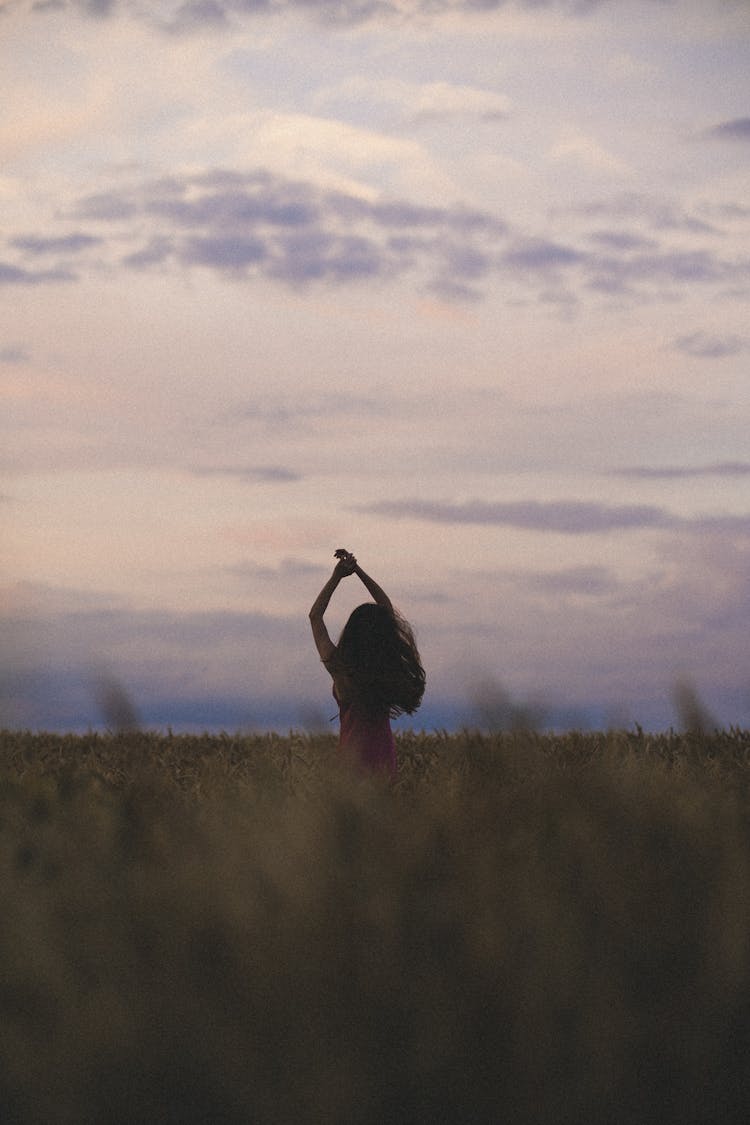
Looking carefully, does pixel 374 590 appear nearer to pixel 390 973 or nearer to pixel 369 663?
pixel 369 663

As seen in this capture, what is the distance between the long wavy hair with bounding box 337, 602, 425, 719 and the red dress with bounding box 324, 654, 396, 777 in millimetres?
41

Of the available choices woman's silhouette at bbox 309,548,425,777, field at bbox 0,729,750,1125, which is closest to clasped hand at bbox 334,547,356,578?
woman's silhouette at bbox 309,548,425,777

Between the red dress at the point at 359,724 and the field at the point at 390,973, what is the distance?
3841 mm

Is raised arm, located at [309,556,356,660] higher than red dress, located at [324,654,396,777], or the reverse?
raised arm, located at [309,556,356,660]

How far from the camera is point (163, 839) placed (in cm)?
286

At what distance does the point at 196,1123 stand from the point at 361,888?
1.66 ft

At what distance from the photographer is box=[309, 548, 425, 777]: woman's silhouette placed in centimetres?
661

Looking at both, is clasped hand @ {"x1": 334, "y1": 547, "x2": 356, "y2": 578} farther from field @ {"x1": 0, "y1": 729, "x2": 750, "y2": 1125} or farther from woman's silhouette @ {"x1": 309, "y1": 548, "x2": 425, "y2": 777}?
field @ {"x1": 0, "y1": 729, "x2": 750, "y2": 1125}

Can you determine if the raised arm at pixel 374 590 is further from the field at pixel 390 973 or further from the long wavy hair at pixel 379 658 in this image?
the field at pixel 390 973

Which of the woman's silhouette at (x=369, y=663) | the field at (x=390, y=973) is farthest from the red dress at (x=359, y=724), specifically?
the field at (x=390, y=973)

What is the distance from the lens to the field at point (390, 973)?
179 cm

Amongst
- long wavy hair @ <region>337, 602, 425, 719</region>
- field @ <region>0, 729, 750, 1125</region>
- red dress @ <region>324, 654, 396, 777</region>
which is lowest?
field @ <region>0, 729, 750, 1125</region>

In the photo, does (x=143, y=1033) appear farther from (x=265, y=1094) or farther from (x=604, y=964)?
(x=604, y=964)

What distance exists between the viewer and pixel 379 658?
660 cm
